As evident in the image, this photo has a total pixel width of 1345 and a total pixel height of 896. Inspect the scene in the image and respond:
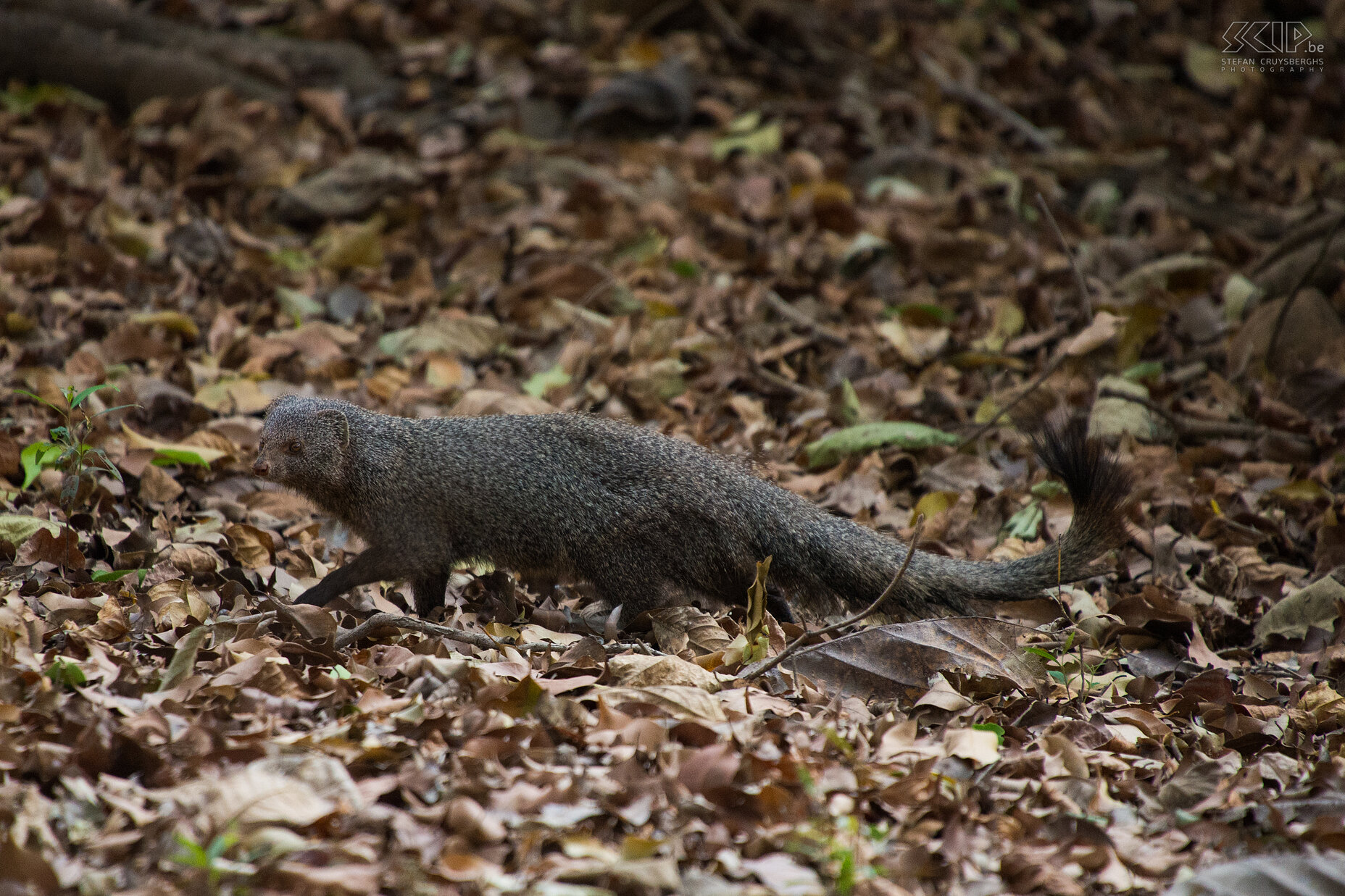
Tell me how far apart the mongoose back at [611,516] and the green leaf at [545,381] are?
134 cm

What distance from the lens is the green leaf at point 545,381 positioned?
6.54 metres

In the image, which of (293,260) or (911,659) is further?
(293,260)

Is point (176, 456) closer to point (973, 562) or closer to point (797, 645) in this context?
point (797, 645)

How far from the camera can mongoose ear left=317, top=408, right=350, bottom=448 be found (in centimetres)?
500

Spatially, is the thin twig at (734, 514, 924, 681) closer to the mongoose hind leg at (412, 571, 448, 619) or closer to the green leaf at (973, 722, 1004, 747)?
the green leaf at (973, 722, 1004, 747)

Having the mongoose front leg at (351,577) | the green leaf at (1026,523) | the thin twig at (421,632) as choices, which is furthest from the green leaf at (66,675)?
the green leaf at (1026,523)

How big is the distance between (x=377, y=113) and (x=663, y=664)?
7064mm

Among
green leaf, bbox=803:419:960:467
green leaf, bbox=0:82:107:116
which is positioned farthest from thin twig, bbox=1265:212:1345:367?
green leaf, bbox=0:82:107:116

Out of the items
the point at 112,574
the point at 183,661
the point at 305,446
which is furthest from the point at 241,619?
the point at 305,446

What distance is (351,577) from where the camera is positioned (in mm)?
4742

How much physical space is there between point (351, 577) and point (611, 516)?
3.42ft

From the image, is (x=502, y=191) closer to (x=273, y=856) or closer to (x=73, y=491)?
(x=73, y=491)

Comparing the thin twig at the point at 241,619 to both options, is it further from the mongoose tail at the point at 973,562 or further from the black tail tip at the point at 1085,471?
the black tail tip at the point at 1085,471

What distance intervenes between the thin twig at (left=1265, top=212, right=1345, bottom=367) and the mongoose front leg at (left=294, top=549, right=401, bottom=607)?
16.5 feet
